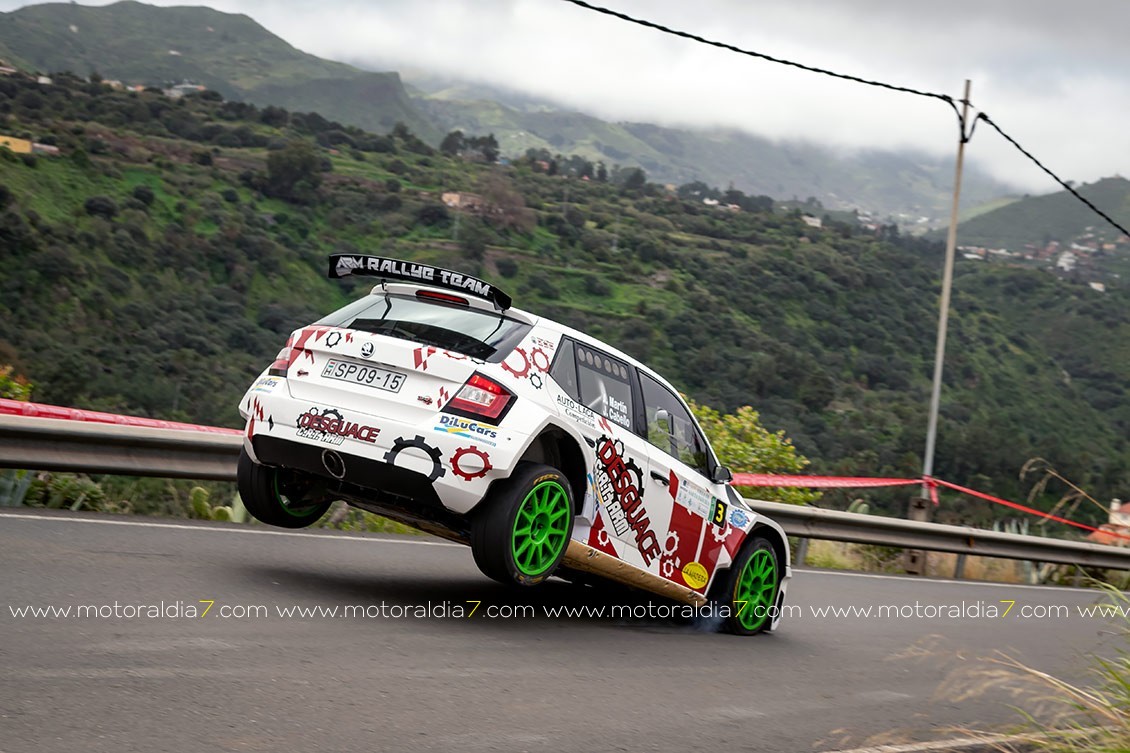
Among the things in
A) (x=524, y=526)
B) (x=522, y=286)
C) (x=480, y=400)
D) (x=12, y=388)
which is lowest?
(x=522, y=286)

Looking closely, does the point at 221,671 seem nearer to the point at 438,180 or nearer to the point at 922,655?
the point at 922,655

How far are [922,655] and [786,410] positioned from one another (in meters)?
41.3

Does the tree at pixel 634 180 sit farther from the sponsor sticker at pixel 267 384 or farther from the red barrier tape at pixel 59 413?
the sponsor sticker at pixel 267 384

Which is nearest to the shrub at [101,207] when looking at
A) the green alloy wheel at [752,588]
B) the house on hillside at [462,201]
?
the house on hillside at [462,201]

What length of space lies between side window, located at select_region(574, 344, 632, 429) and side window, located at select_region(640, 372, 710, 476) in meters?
0.23

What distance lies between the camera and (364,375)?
706 centimetres

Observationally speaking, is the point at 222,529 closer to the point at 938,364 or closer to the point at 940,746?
the point at 940,746

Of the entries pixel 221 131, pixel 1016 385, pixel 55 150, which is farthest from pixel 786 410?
pixel 221 131

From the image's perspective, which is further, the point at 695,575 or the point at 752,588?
the point at 752,588

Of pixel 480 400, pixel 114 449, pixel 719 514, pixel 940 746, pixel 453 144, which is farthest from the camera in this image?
pixel 453 144

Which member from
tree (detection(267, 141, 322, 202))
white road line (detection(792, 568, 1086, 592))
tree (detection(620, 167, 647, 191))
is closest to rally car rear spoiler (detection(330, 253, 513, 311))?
white road line (detection(792, 568, 1086, 592))

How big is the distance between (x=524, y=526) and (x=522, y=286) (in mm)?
60649

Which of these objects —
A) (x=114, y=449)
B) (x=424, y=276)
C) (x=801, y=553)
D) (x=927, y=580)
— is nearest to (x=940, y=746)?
(x=424, y=276)

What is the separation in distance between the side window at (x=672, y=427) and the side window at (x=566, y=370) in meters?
0.81
